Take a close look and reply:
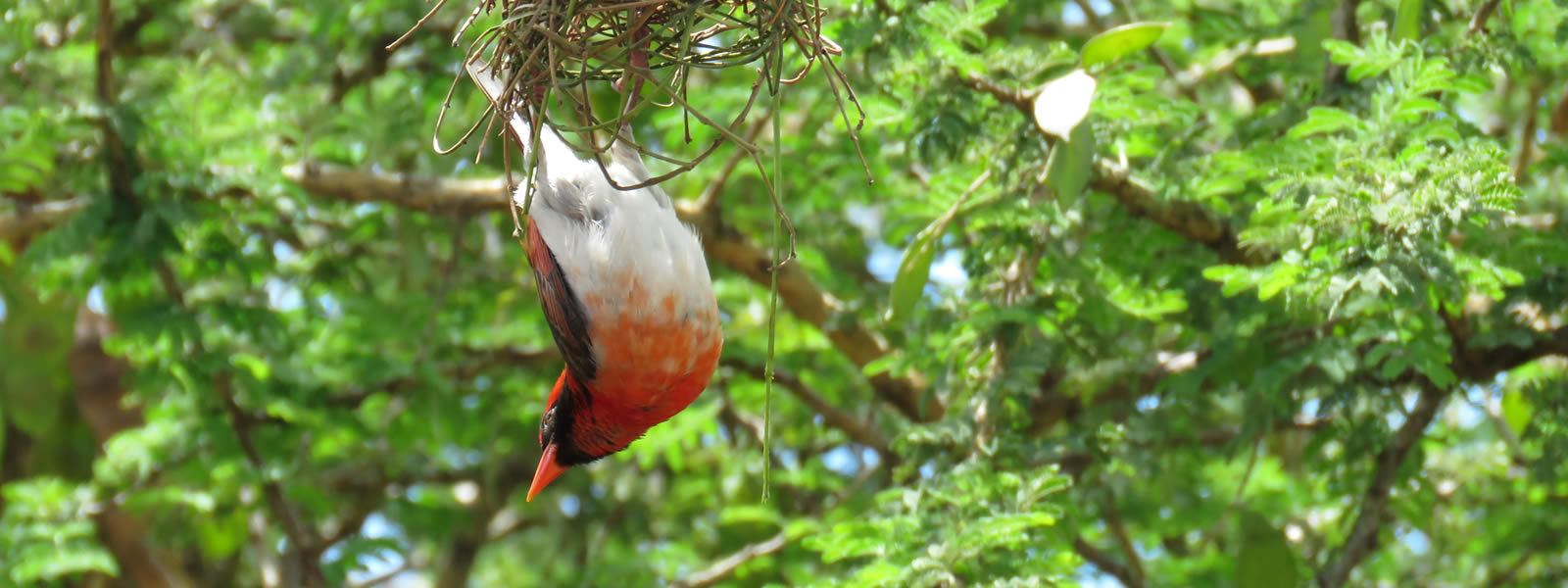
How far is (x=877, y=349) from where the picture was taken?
14.8 ft

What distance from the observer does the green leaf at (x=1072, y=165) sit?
7.79 ft

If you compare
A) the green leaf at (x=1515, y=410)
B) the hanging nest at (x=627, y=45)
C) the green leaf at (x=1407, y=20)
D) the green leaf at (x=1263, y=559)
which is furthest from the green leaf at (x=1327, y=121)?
the green leaf at (x=1515, y=410)

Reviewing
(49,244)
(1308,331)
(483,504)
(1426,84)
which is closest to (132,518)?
(483,504)

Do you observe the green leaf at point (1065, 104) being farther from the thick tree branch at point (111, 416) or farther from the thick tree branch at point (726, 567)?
the thick tree branch at point (111, 416)

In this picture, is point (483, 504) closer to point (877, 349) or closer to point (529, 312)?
point (529, 312)

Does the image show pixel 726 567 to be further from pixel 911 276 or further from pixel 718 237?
pixel 911 276

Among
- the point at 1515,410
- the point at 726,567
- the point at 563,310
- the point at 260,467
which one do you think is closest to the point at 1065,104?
the point at 563,310

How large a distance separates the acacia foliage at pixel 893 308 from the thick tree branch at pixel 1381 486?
1cm

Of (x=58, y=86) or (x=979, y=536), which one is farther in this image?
(x=58, y=86)

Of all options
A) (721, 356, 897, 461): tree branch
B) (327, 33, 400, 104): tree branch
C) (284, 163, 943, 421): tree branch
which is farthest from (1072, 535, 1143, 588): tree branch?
(327, 33, 400, 104): tree branch

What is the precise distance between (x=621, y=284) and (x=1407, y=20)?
1.72 m

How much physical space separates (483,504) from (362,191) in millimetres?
2348

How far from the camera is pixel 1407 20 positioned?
281 cm

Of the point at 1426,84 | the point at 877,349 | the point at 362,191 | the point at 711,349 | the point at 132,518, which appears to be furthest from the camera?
the point at 132,518
